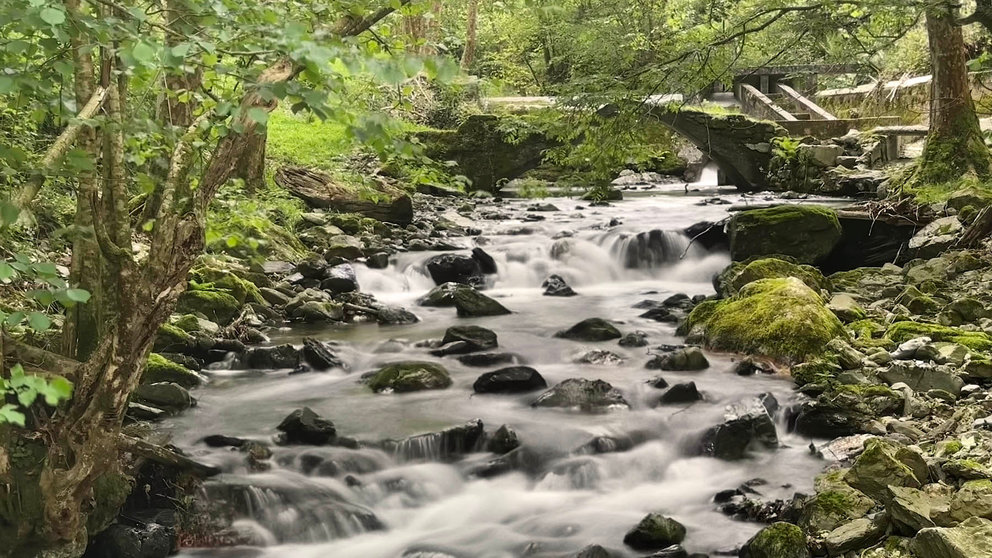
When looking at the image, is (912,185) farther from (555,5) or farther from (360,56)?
(360,56)

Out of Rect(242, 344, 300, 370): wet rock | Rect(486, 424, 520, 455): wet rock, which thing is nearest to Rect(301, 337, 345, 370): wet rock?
Rect(242, 344, 300, 370): wet rock

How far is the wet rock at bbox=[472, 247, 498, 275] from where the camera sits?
44.7 feet

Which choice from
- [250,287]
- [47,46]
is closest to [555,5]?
[250,287]

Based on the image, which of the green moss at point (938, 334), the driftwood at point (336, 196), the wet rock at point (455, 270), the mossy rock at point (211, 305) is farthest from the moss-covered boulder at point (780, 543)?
the driftwood at point (336, 196)

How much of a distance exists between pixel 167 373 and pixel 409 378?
7.17 feet

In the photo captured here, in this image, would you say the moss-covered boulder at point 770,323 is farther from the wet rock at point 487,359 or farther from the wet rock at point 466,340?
the wet rock at point 466,340

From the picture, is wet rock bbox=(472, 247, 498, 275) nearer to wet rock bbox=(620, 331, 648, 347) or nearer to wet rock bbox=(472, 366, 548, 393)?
wet rock bbox=(620, 331, 648, 347)

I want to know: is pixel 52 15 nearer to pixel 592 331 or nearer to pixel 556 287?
pixel 592 331

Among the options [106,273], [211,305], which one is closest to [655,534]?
[106,273]

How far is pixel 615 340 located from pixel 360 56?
7.75 metres

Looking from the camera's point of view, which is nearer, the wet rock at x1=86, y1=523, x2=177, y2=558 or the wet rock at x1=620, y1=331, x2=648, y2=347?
the wet rock at x1=86, y1=523, x2=177, y2=558

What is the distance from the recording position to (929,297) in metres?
9.09

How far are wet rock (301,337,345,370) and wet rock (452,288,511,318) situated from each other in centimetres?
262

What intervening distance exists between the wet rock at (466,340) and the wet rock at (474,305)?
57.4 inches
